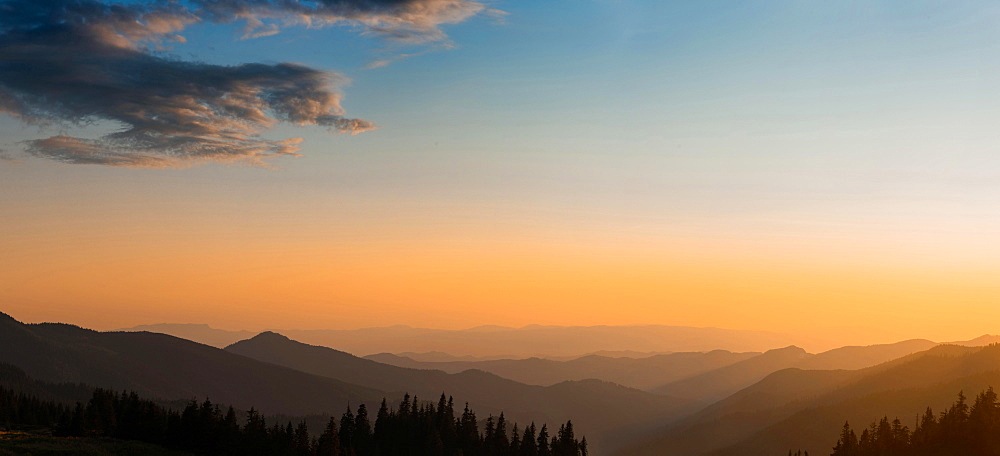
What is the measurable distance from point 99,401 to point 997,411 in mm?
177963

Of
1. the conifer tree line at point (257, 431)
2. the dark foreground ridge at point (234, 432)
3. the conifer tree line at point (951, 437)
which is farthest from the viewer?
the conifer tree line at point (951, 437)

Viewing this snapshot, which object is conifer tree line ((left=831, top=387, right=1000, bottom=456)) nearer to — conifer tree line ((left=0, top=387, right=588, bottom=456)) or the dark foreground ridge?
conifer tree line ((left=0, top=387, right=588, bottom=456))

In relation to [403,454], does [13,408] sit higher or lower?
higher

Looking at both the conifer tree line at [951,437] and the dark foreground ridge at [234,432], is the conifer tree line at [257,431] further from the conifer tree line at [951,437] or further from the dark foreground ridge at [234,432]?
the conifer tree line at [951,437]

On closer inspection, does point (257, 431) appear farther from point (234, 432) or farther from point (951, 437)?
point (951, 437)

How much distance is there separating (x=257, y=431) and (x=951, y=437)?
144049 mm

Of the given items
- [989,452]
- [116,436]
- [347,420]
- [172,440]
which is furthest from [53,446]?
[989,452]

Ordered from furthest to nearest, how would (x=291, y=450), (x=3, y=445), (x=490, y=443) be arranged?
1. (x=490, y=443)
2. (x=291, y=450)
3. (x=3, y=445)

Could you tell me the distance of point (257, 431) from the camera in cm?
12038

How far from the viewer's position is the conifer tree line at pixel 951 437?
481ft

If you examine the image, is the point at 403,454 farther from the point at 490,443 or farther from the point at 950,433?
the point at 950,433

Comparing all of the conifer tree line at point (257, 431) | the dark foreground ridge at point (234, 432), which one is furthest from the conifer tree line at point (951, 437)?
→ the dark foreground ridge at point (234, 432)

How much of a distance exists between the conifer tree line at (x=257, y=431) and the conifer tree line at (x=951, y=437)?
66789 millimetres

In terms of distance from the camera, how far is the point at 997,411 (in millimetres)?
147500
